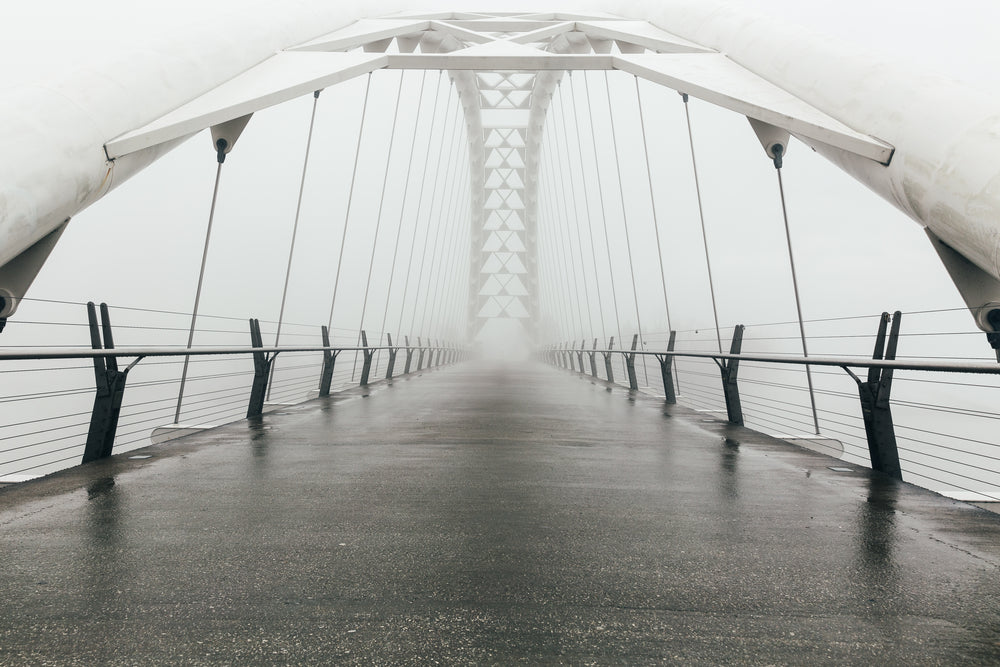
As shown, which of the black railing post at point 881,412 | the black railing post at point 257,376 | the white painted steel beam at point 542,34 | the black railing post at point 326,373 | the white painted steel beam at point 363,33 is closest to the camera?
the black railing post at point 881,412

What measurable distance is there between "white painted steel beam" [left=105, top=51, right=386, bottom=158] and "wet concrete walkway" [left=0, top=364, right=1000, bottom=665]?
4.11 metres

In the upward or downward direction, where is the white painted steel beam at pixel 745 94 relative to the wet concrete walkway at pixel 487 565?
upward

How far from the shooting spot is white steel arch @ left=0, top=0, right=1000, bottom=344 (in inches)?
191

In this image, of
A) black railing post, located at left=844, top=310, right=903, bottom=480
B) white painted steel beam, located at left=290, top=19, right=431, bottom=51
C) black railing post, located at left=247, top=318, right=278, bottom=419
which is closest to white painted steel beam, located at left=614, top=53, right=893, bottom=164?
black railing post, located at left=844, top=310, right=903, bottom=480

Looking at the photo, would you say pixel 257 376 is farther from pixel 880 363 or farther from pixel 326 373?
pixel 880 363

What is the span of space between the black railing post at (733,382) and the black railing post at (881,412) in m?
2.26

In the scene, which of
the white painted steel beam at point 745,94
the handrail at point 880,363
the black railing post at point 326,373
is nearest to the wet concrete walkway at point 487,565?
the handrail at point 880,363

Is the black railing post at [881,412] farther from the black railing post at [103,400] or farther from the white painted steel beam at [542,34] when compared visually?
the white painted steel beam at [542,34]

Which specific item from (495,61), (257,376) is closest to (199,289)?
(257,376)

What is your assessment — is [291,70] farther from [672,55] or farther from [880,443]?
[880,443]

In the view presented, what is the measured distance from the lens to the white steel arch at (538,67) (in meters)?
4.86

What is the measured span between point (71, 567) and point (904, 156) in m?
6.76

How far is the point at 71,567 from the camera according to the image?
72.0 inches

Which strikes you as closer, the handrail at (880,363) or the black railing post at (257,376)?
the handrail at (880,363)
